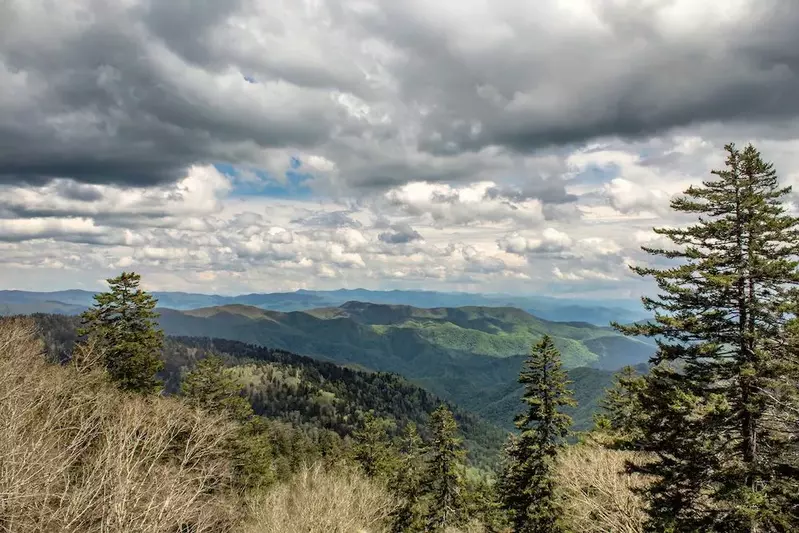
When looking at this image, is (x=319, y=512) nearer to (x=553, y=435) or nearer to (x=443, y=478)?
(x=443, y=478)

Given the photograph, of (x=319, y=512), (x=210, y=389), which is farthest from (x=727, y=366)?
(x=210, y=389)

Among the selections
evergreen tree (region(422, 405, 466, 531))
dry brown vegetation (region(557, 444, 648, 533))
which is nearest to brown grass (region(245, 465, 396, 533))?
evergreen tree (region(422, 405, 466, 531))

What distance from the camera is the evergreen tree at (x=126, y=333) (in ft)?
121

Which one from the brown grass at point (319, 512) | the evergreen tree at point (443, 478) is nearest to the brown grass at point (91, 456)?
the brown grass at point (319, 512)

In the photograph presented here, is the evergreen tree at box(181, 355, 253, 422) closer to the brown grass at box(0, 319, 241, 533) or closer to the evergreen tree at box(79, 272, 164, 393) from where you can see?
the evergreen tree at box(79, 272, 164, 393)

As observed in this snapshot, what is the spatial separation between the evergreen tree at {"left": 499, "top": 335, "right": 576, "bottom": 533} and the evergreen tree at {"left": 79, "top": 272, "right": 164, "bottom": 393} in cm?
2912

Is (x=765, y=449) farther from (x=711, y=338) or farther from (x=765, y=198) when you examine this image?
(x=765, y=198)

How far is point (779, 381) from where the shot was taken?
15312 millimetres

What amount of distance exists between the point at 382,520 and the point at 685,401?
98.0 feet

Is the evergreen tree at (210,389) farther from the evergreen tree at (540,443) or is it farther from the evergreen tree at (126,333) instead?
the evergreen tree at (540,443)

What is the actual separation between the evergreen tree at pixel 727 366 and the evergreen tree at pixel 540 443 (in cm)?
1162

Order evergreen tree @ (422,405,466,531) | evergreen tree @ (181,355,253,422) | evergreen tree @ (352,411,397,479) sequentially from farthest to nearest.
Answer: evergreen tree @ (352,411,397,479) < evergreen tree @ (181,355,253,422) < evergreen tree @ (422,405,466,531)

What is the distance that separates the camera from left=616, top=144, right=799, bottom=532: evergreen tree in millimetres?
15500

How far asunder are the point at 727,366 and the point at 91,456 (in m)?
31.5
